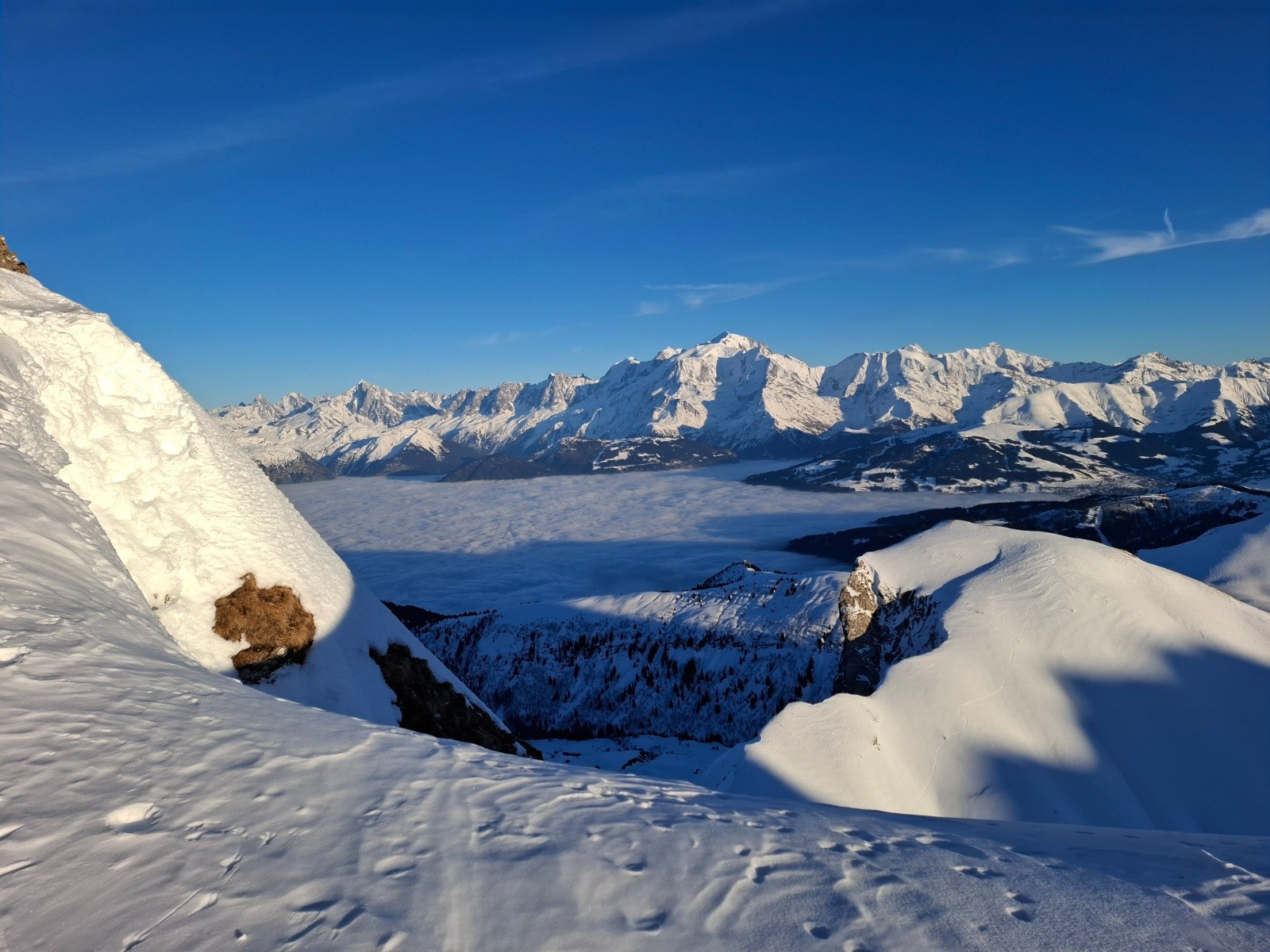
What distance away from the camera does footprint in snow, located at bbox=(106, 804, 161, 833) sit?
547cm

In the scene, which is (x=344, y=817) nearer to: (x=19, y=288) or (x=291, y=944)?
(x=291, y=944)

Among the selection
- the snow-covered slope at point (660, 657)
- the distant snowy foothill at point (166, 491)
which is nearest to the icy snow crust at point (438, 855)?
the distant snowy foothill at point (166, 491)

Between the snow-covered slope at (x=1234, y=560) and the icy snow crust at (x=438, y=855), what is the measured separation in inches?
3099

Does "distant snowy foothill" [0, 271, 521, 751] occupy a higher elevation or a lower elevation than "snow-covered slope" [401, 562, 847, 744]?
higher

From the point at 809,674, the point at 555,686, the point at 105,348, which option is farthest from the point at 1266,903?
the point at 555,686

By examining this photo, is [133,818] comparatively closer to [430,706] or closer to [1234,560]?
[430,706]

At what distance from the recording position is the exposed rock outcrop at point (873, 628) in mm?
41312

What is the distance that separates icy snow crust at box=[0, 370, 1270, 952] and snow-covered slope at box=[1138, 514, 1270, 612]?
78714mm

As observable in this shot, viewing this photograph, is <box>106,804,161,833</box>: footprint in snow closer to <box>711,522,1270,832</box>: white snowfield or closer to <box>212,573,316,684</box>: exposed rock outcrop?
<box>212,573,316,684</box>: exposed rock outcrop

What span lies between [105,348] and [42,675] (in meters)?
15.0

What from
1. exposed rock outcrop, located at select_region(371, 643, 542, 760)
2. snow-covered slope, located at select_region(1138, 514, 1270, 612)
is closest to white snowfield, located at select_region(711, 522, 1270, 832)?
exposed rock outcrop, located at select_region(371, 643, 542, 760)

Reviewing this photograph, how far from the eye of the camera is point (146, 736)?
274 inches

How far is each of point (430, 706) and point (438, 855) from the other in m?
17.7

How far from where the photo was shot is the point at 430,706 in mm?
22000
